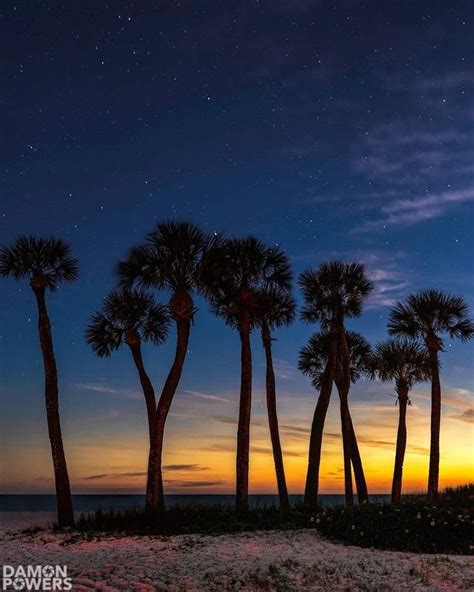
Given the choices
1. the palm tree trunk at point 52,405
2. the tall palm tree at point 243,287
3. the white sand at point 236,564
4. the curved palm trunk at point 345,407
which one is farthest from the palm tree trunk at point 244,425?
the curved palm trunk at point 345,407

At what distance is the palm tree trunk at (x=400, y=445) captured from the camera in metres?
42.6

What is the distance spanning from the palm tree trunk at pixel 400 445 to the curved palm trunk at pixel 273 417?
8.89 metres

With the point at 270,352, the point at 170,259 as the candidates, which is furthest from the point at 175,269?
the point at 270,352

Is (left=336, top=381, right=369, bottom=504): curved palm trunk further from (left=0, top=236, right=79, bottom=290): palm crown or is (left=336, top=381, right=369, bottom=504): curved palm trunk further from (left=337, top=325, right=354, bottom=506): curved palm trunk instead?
(left=0, top=236, right=79, bottom=290): palm crown

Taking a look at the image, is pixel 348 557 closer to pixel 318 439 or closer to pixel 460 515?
pixel 460 515

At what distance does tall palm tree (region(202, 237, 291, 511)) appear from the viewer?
102ft

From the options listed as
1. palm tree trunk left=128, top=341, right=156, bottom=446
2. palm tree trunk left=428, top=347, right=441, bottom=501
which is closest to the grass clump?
palm tree trunk left=128, top=341, right=156, bottom=446

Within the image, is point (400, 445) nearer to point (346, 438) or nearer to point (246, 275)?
point (346, 438)

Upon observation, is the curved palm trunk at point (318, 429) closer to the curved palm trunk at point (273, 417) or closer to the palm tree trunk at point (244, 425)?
the curved palm trunk at point (273, 417)

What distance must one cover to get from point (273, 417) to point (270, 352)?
3478mm

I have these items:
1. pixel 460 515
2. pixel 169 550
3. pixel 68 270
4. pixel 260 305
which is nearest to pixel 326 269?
pixel 260 305

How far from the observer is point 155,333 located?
34500 mm

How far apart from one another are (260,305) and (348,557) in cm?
1787

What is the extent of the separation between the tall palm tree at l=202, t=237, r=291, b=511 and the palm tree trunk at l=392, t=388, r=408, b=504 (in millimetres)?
14278
